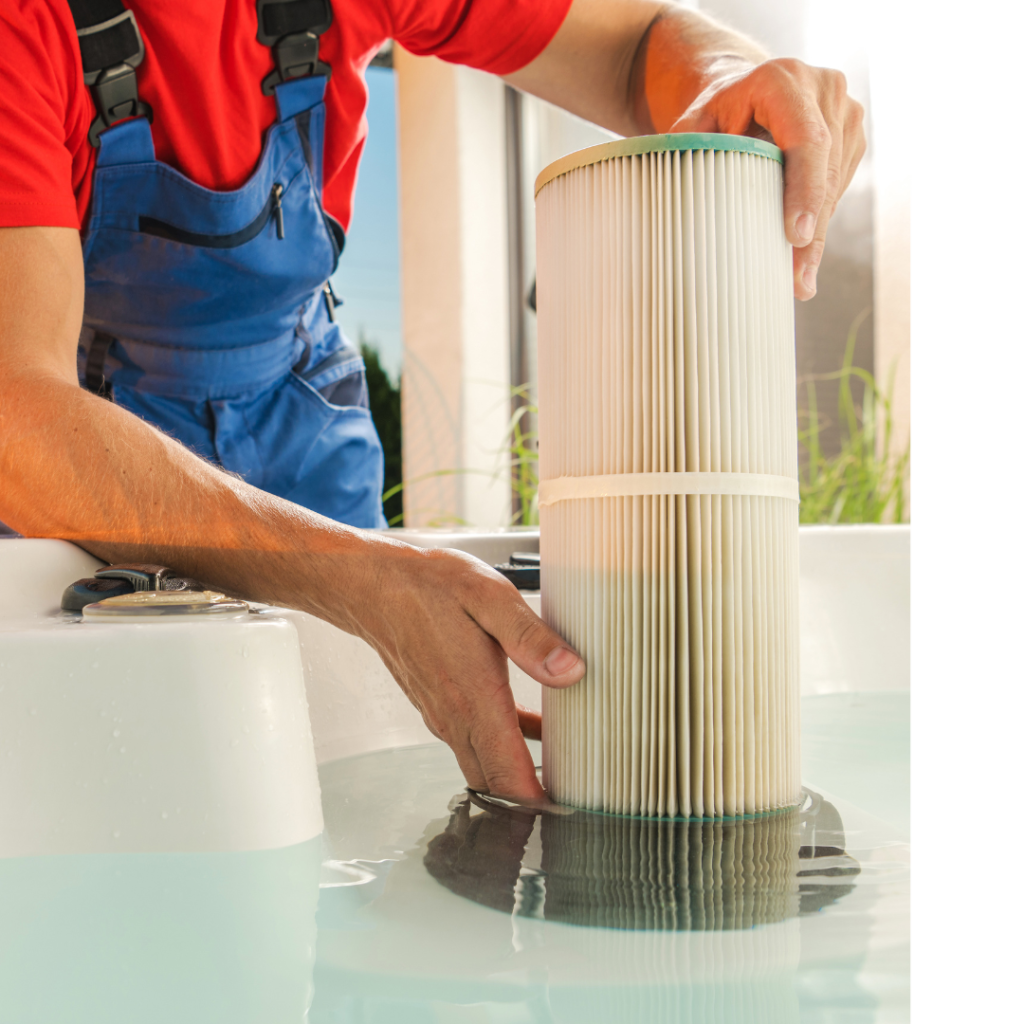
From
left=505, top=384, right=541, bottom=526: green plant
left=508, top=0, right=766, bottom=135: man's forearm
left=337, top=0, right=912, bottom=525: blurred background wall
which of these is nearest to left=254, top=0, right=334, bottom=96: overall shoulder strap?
left=508, top=0, right=766, bottom=135: man's forearm

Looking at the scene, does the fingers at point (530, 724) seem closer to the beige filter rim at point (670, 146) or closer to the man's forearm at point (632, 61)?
the beige filter rim at point (670, 146)

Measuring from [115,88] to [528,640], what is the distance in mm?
716

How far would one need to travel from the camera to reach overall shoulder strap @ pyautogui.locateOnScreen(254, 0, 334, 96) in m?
0.95

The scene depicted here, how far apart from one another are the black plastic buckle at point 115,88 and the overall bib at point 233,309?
0.01 m

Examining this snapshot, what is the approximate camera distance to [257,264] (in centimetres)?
106

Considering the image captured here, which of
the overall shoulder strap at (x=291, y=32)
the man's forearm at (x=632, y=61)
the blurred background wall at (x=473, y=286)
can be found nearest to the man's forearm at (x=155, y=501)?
the overall shoulder strap at (x=291, y=32)

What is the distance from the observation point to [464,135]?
279 centimetres

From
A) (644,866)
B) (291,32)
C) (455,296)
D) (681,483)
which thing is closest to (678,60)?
(291,32)

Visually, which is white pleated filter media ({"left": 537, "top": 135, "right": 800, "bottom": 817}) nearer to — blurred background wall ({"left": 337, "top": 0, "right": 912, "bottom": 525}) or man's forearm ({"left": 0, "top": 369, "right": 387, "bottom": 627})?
man's forearm ({"left": 0, "top": 369, "right": 387, "bottom": 627})

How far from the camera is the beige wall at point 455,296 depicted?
2.79m

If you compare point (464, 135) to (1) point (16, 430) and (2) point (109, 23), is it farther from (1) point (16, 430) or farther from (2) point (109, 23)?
(1) point (16, 430)

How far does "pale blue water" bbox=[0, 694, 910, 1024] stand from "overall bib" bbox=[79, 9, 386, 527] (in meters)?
Answer: 0.74

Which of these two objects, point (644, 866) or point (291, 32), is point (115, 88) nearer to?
point (291, 32)
